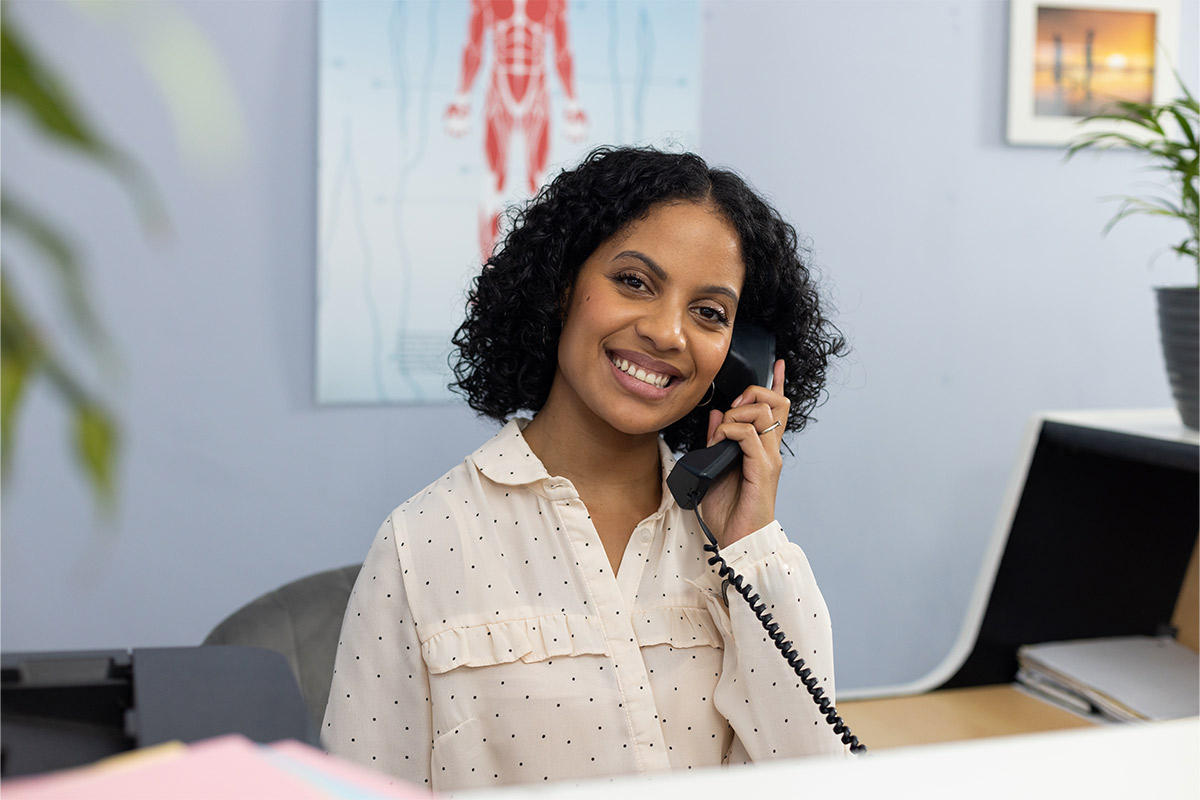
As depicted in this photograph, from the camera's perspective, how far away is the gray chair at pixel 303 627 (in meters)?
1.19

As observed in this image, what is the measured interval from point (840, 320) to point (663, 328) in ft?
3.82

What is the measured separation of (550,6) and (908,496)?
1.20 meters

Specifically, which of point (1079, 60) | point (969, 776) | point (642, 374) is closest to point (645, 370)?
point (642, 374)

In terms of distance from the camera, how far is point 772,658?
1.04 meters

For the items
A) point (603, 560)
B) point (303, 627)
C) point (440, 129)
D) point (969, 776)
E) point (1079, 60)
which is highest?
point (1079, 60)

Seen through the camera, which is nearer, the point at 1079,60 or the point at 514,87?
the point at 514,87

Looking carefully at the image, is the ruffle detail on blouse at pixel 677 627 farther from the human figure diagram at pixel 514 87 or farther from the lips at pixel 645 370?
the human figure diagram at pixel 514 87

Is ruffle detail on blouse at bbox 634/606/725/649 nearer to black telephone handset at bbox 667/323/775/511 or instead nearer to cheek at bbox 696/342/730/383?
black telephone handset at bbox 667/323/775/511

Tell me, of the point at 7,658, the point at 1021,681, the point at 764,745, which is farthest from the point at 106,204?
the point at 1021,681

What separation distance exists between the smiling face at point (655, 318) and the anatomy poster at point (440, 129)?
32.5 inches

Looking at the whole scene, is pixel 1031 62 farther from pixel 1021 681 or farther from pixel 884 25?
pixel 1021 681

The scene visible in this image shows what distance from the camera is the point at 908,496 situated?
2.20 metres

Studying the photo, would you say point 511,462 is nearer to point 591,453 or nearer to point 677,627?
point 591,453

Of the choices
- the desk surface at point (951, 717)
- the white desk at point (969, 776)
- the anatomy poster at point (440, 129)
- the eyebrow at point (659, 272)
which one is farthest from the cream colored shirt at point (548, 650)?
the anatomy poster at point (440, 129)
